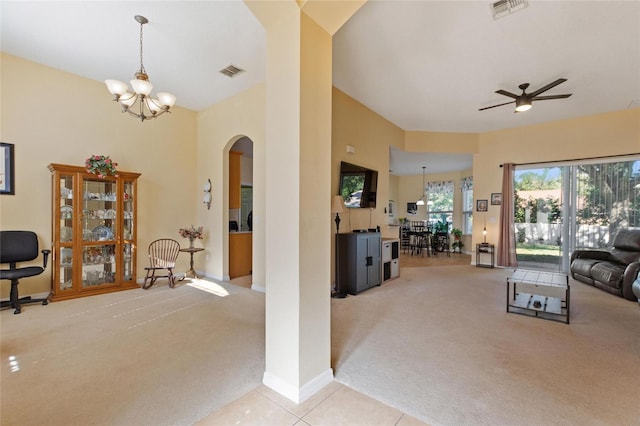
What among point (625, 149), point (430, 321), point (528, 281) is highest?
point (625, 149)

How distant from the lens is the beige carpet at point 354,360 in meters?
1.71

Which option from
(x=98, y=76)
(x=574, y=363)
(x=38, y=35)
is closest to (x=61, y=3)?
(x=38, y=35)

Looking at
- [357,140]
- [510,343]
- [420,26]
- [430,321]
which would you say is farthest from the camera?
[357,140]

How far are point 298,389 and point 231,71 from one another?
4010 millimetres

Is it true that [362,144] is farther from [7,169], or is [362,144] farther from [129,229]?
[7,169]

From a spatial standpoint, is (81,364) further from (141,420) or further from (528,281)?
(528,281)

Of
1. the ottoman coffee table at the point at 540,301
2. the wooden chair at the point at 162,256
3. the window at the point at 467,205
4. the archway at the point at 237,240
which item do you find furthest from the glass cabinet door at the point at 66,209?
the window at the point at 467,205

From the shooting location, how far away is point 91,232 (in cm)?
418

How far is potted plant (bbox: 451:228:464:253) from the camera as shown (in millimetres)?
8727

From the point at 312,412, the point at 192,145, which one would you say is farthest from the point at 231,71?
the point at 312,412

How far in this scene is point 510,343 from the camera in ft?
8.48

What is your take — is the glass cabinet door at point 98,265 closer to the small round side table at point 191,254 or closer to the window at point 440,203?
the small round side table at point 191,254

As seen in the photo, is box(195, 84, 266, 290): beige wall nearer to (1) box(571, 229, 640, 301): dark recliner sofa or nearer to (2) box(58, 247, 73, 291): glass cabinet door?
(2) box(58, 247, 73, 291): glass cabinet door

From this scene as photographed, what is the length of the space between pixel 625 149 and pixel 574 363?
516cm
